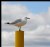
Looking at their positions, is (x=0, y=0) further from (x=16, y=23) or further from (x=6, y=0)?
(x=16, y=23)

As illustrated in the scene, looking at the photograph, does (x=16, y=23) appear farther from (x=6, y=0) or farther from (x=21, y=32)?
(x=6, y=0)

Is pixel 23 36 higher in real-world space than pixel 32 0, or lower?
lower

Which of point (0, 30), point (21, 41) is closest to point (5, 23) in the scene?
point (0, 30)

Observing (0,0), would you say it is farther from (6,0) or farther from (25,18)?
(25,18)

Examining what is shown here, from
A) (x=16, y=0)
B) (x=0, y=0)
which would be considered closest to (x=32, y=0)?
(x=16, y=0)

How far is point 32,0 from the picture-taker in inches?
188

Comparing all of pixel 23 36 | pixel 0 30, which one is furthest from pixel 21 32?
pixel 0 30

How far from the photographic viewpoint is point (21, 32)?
15.2 ft

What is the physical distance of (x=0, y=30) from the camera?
185 inches

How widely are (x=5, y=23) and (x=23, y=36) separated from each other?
0.50 meters

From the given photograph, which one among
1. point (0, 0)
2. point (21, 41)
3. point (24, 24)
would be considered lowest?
point (21, 41)

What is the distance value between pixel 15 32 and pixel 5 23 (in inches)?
14.1

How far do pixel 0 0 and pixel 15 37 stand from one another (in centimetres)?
85

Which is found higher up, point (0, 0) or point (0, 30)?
point (0, 0)
